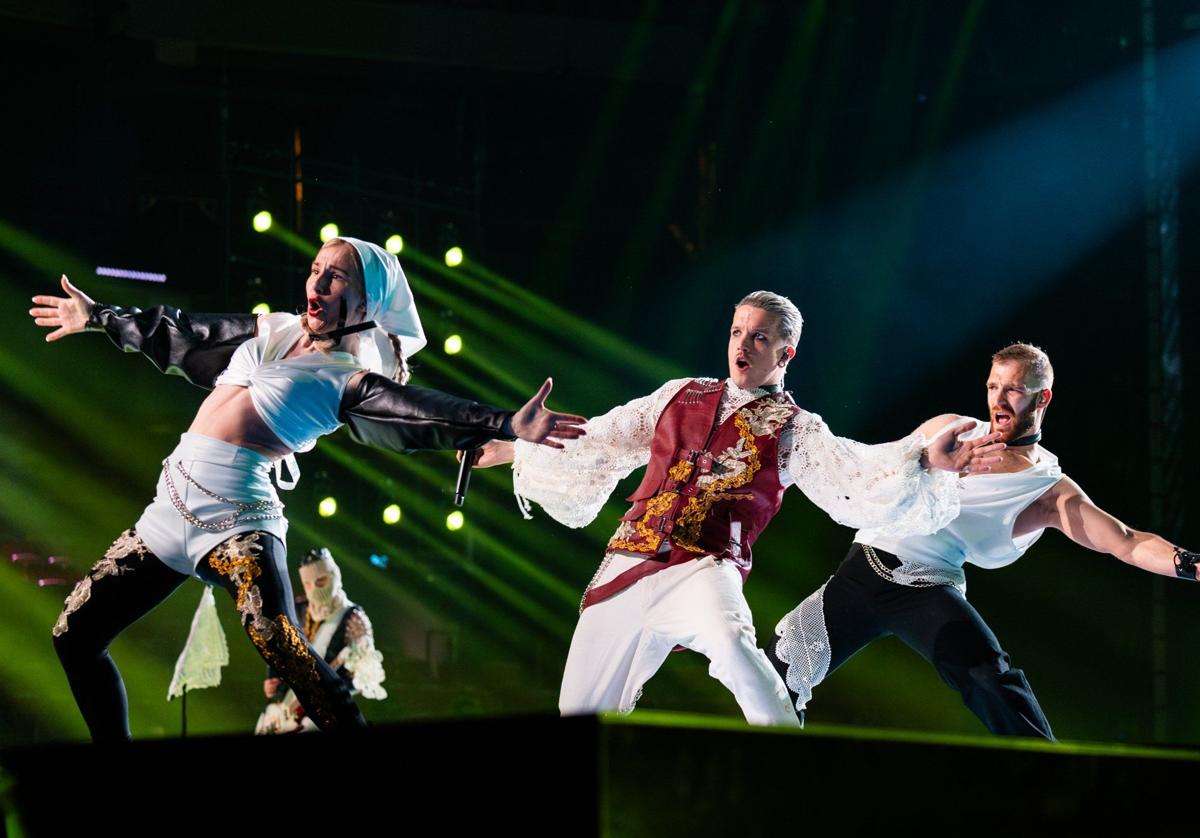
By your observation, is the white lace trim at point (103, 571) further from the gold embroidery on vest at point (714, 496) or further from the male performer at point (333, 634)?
the male performer at point (333, 634)

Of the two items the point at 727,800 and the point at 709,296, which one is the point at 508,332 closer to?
the point at 709,296

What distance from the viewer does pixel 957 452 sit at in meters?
3.98

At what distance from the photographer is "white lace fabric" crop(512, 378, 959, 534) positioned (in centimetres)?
409

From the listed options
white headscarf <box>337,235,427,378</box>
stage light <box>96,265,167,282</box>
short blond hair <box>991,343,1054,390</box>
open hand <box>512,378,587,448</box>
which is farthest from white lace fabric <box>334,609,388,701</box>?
short blond hair <box>991,343,1054,390</box>

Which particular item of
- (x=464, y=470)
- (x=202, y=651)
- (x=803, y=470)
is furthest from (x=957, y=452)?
(x=202, y=651)

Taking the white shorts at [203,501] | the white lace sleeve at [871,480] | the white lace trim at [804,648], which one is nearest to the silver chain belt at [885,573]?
the white lace trim at [804,648]

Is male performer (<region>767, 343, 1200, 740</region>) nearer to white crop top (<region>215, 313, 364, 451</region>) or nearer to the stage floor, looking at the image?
white crop top (<region>215, 313, 364, 451</region>)

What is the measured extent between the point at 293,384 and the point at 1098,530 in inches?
100

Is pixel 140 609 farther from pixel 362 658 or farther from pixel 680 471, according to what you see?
pixel 362 658

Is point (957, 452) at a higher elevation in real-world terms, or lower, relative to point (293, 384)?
lower

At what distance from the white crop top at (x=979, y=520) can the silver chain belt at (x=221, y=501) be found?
1.90 metres

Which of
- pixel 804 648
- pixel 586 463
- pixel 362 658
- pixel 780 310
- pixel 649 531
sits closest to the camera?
pixel 649 531

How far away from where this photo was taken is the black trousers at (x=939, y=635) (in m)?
4.20

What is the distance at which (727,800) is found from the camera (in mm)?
2104
